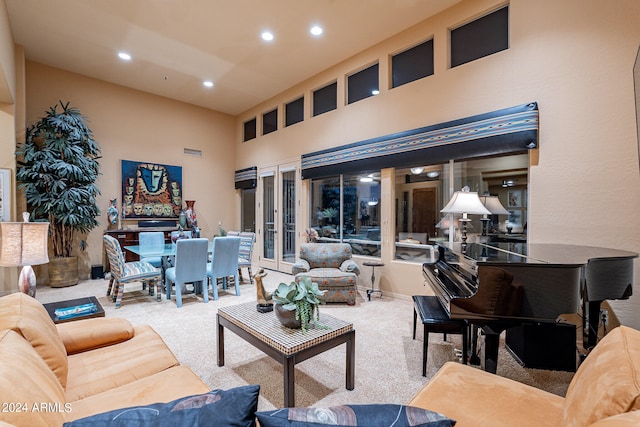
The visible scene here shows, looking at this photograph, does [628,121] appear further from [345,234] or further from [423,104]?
[345,234]

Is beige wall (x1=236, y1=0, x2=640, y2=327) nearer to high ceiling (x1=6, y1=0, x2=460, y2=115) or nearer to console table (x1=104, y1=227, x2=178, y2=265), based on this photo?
high ceiling (x1=6, y1=0, x2=460, y2=115)

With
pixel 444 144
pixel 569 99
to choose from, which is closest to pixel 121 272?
pixel 444 144

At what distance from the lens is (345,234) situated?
5621 millimetres

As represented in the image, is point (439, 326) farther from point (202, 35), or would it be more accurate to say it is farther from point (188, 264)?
point (202, 35)

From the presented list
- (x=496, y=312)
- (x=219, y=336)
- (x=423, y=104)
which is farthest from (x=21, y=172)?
(x=496, y=312)

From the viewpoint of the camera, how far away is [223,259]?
14.8ft

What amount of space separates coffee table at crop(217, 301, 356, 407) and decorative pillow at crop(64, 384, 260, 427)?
1.09 m

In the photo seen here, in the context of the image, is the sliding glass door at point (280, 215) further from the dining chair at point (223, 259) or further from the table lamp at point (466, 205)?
the table lamp at point (466, 205)

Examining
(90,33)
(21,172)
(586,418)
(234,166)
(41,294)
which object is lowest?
(41,294)

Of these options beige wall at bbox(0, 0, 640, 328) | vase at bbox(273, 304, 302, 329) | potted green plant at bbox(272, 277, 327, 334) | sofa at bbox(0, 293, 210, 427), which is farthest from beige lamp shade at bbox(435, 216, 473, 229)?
sofa at bbox(0, 293, 210, 427)

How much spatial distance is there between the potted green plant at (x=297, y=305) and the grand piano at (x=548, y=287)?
3.09 feet

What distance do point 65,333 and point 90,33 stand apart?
4.73m

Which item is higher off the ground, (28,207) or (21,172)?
(21,172)

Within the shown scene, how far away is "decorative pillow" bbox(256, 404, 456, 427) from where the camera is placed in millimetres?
684
